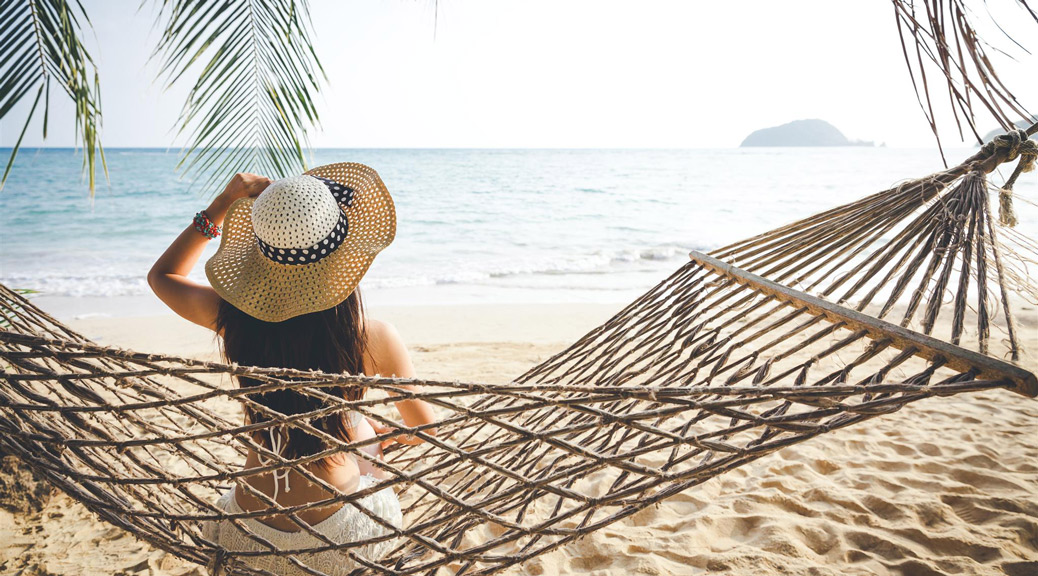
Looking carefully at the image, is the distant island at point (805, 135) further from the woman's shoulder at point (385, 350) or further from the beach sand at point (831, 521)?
the woman's shoulder at point (385, 350)

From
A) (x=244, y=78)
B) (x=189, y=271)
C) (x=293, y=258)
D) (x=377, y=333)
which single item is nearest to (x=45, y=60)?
(x=244, y=78)

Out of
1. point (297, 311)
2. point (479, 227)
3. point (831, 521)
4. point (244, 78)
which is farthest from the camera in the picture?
point (479, 227)

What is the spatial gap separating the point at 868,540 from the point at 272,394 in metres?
1.59

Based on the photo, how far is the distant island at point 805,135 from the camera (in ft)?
165

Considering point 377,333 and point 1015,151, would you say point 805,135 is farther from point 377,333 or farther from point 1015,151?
point 377,333

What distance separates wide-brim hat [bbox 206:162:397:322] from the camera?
87 centimetres

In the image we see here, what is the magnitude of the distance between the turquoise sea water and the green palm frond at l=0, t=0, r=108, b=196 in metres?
0.24

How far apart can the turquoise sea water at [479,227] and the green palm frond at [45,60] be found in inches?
9.3

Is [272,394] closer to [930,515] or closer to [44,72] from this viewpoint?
[44,72]

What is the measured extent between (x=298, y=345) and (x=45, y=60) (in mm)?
1285

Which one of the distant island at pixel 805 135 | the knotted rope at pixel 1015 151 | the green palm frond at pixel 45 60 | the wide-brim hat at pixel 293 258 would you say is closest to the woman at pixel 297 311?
the wide-brim hat at pixel 293 258

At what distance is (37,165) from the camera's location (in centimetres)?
1919

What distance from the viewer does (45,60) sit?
1.48 m

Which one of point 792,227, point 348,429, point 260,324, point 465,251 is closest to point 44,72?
point 260,324
